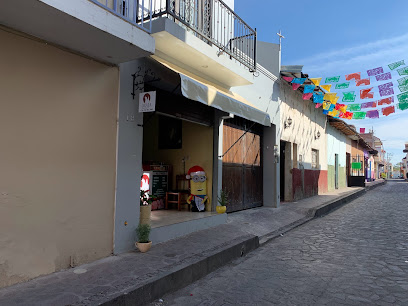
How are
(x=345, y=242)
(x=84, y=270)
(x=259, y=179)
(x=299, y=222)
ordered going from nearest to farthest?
(x=84, y=270) < (x=345, y=242) < (x=299, y=222) < (x=259, y=179)

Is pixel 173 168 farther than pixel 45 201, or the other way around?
pixel 173 168

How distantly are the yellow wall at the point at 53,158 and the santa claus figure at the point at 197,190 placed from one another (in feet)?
10.8

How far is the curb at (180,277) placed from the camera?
366 cm

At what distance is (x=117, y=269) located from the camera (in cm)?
441

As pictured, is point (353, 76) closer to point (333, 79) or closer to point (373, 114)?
point (333, 79)

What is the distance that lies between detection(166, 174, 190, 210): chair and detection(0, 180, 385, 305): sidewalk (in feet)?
4.84

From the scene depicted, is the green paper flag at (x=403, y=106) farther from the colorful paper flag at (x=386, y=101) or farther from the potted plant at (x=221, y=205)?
the potted plant at (x=221, y=205)

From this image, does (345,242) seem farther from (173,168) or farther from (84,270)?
(84,270)

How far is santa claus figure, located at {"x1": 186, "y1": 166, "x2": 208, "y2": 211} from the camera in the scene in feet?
26.6

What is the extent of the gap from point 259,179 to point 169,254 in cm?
706

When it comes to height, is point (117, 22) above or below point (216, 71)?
below

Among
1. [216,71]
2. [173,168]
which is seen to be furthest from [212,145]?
[216,71]

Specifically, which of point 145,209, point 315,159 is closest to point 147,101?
point 145,209

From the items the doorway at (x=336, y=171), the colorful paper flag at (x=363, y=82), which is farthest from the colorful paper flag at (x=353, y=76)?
the doorway at (x=336, y=171)
